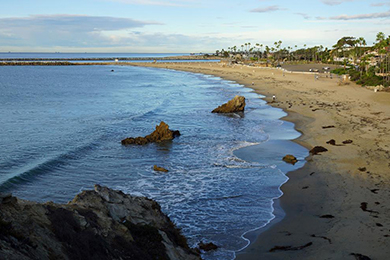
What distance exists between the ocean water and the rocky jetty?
2697 mm

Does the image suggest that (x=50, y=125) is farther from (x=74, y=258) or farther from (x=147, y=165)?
(x=74, y=258)

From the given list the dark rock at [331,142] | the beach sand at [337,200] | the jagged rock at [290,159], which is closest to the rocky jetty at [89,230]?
the beach sand at [337,200]

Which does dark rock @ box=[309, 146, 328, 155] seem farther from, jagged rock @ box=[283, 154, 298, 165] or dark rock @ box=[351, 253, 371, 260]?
dark rock @ box=[351, 253, 371, 260]

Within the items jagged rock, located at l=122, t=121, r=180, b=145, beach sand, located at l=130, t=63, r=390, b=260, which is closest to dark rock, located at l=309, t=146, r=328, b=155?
beach sand, located at l=130, t=63, r=390, b=260

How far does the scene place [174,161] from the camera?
2216 centimetres

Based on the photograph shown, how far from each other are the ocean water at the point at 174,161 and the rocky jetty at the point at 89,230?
270 cm

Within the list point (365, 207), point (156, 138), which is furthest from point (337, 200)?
point (156, 138)

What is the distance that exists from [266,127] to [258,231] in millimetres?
19411

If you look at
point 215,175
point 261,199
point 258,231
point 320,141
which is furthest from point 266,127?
point 258,231

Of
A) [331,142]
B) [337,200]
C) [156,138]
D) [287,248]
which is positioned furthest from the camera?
[156,138]

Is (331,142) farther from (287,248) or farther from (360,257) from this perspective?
(360,257)

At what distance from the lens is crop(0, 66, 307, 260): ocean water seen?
1480 centimetres

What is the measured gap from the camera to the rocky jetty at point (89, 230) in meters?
7.15

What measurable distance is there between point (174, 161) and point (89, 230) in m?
13.8
